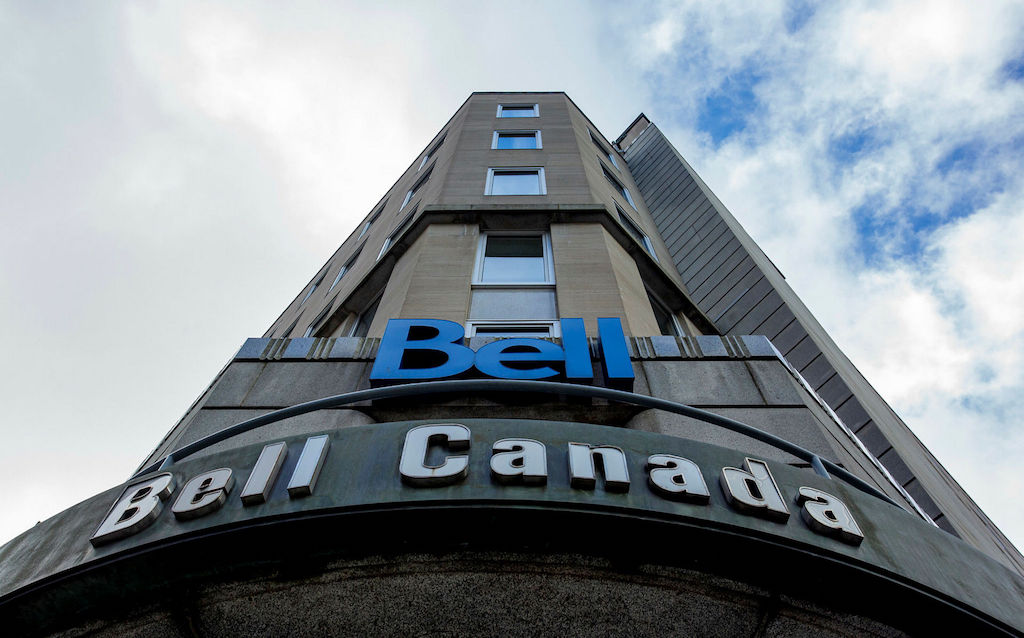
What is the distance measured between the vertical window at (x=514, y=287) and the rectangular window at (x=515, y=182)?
262 centimetres

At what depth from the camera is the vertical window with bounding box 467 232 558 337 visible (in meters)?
11.9

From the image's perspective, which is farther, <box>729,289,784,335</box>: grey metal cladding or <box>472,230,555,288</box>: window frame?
<box>729,289,784,335</box>: grey metal cladding

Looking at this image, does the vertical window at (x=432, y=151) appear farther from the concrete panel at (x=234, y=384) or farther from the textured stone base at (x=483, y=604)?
the textured stone base at (x=483, y=604)

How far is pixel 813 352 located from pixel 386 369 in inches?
432

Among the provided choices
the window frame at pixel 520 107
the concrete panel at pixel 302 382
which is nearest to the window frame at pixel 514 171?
the window frame at pixel 520 107

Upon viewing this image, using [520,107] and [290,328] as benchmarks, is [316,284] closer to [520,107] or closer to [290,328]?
[290,328]

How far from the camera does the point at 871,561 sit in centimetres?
580

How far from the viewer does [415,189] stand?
22766 mm

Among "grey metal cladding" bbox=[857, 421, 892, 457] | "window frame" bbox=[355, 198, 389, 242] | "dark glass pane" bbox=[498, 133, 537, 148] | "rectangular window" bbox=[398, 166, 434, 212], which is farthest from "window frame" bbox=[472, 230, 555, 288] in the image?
"window frame" bbox=[355, 198, 389, 242]

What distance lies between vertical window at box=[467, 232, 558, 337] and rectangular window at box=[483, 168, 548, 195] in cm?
262

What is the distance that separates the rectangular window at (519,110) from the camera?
2555cm

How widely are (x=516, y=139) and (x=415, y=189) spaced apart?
381 cm

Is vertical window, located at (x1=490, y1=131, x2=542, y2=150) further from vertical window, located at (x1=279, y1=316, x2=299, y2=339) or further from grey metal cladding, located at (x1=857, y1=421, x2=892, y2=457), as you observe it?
grey metal cladding, located at (x1=857, y1=421, x2=892, y2=457)

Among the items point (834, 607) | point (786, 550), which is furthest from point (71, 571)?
point (834, 607)
